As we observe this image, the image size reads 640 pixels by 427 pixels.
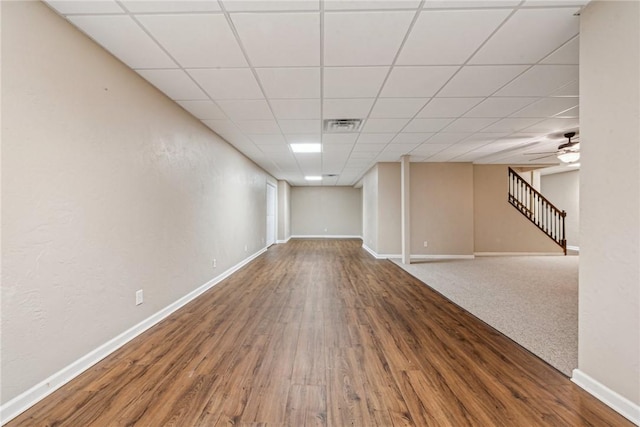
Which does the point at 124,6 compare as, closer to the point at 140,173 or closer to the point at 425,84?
the point at 140,173

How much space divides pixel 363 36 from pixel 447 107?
5.74ft

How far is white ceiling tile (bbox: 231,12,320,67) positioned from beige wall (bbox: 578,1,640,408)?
1701 mm

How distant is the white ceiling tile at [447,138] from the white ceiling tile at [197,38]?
3.38 metres

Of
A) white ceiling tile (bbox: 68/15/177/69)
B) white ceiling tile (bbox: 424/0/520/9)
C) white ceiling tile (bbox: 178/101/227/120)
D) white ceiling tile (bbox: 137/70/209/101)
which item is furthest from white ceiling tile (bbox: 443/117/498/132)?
white ceiling tile (bbox: 68/15/177/69)

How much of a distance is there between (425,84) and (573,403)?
2.64 meters

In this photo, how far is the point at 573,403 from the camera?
1507mm

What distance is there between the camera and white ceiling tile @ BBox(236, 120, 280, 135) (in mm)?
3582

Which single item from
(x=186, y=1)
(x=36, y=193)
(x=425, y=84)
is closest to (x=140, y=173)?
(x=36, y=193)

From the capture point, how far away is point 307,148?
5070mm

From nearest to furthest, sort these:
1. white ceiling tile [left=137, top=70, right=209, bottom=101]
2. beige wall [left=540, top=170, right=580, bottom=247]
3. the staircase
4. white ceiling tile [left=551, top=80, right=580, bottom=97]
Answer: white ceiling tile [left=137, top=70, right=209, bottom=101] → white ceiling tile [left=551, top=80, right=580, bottom=97] → the staircase → beige wall [left=540, top=170, right=580, bottom=247]

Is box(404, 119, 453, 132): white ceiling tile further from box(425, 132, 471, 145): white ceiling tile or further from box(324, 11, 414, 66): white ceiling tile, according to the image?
box(324, 11, 414, 66): white ceiling tile

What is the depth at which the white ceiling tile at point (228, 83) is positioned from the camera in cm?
233

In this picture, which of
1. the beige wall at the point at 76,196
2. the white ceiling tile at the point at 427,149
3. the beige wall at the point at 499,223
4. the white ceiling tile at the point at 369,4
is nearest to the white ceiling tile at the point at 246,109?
the beige wall at the point at 76,196

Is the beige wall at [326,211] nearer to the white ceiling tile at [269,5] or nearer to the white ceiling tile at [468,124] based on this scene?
the white ceiling tile at [468,124]
